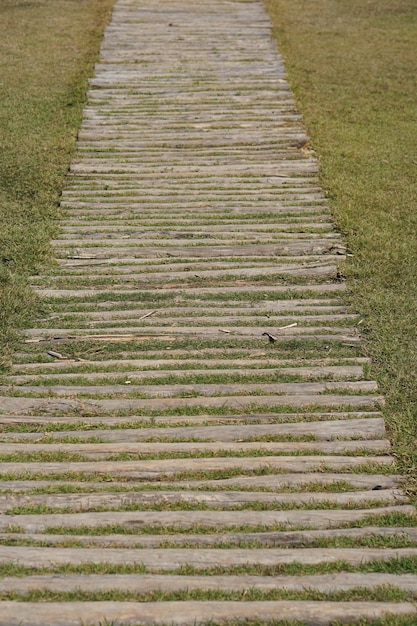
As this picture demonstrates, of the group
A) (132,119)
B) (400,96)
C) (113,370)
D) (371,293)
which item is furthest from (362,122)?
(113,370)

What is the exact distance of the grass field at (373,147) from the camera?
6.85 meters

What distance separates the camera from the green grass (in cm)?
820

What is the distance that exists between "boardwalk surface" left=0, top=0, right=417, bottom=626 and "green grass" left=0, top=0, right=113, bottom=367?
0.28 meters

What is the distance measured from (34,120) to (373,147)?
16.9 ft

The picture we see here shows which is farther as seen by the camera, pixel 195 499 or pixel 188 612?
pixel 195 499

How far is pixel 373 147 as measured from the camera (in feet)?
35.7

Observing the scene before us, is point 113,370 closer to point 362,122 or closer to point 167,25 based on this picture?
point 362,122

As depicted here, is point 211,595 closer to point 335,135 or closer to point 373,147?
point 373,147

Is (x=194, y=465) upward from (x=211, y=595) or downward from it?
downward

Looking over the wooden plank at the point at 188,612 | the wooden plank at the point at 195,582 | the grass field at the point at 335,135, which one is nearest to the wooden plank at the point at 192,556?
the wooden plank at the point at 195,582

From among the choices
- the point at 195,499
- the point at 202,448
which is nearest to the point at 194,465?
the point at 202,448

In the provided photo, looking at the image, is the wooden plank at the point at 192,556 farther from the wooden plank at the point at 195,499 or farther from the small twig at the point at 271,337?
the small twig at the point at 271,337

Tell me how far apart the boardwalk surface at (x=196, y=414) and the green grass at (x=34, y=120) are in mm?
277

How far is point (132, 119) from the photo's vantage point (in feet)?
39.0
